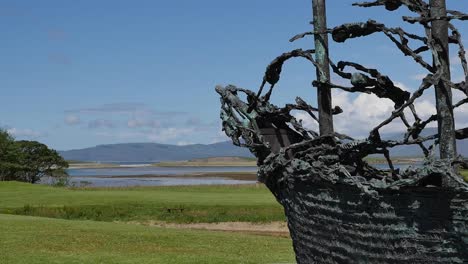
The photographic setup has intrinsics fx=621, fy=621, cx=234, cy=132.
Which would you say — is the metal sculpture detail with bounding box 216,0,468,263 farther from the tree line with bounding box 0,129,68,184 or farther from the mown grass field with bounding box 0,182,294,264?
the tree line with bounding box 0,129,68,184

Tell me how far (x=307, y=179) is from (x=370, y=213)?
0.59 metres

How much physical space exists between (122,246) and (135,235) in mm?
2519

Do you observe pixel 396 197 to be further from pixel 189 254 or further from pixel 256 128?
pixel 189 254

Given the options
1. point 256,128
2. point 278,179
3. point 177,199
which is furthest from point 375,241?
point 177,199

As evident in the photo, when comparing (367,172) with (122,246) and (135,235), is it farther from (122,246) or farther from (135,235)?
(135,235)

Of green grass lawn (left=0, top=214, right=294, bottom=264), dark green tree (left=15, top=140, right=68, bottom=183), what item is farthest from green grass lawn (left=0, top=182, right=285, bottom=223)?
dark green tree (left=15, top=140, right=68, bottom=183)

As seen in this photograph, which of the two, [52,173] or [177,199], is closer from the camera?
[177,199]

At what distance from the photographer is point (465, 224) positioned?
121 inches

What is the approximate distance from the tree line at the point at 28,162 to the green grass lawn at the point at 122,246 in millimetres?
50480

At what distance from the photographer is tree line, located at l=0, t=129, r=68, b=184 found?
69125 millimetres

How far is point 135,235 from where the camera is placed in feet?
62.4

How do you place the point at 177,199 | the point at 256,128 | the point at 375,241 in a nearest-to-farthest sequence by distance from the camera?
the point at 375,241 → the point at 256,128 → the point at 177,199

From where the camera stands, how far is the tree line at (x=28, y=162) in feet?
227

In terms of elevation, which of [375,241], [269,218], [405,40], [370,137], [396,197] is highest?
[405,40]
